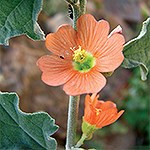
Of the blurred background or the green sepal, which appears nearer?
the green sepal

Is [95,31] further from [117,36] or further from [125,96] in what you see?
[125,96]

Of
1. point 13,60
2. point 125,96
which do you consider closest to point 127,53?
point 13,60

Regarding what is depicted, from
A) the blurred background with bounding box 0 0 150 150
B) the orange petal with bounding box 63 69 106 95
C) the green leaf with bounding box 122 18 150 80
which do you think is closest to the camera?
the orange petal with bounding box 63 69 106 95

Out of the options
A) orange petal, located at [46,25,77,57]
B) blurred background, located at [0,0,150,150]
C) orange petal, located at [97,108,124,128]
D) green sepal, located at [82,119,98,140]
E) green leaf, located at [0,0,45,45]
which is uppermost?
green leaf, located at [0,0,45,45]

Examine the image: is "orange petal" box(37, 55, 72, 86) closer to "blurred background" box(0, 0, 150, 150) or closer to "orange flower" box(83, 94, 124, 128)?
"orange flower" box(83, 94, 124, 128)

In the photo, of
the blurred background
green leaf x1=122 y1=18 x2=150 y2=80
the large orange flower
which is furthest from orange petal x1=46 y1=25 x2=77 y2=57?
the blurred background

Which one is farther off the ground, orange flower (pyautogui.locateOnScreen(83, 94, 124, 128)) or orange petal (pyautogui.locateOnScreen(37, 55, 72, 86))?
orange petal (pyautogui.locateOnScreen(37, 55, 72, 86))

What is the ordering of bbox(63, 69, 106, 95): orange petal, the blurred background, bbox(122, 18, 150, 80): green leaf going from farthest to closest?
the blurred background
bbox(122, 18, 150, 80): green leaf
bbox(63, 69, 106, 95): orange petal
